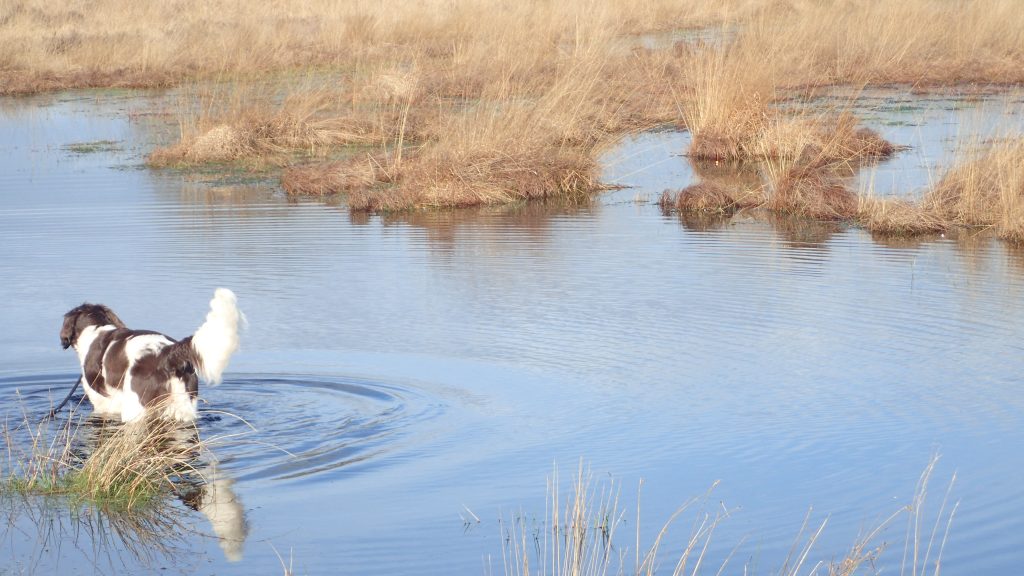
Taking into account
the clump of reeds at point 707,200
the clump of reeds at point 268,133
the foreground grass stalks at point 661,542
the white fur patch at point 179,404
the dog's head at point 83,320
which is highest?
the clump of reeds at point 268,133

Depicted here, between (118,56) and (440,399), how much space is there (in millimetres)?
23867

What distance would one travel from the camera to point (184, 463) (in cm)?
624

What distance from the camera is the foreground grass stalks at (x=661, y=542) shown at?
16.2ft

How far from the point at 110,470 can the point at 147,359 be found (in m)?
0.96

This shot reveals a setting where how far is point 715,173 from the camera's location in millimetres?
16250

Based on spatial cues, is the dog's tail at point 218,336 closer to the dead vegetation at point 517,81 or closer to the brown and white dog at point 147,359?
the brown and white dog at point 147,359

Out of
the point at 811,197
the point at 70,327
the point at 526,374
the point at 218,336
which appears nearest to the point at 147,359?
the point at 218,336

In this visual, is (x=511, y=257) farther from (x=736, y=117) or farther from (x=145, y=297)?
(x=736, y=117)

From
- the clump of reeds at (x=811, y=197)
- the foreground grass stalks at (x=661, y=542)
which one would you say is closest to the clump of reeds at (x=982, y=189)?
the clump of reeds at (x=811, y=197)

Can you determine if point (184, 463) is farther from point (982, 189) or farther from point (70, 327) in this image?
point (982, 189)

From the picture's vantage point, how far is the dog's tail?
6131 mm

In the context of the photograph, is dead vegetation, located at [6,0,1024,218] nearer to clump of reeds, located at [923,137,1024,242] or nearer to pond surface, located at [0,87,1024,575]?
clump of reeds, located at [923,137,1024,242]

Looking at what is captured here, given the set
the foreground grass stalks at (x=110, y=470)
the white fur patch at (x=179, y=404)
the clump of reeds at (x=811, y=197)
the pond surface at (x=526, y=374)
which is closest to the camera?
the pond surface at (x=526, y=374)

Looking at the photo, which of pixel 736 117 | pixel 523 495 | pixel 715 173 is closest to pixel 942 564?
pixel 523 495
